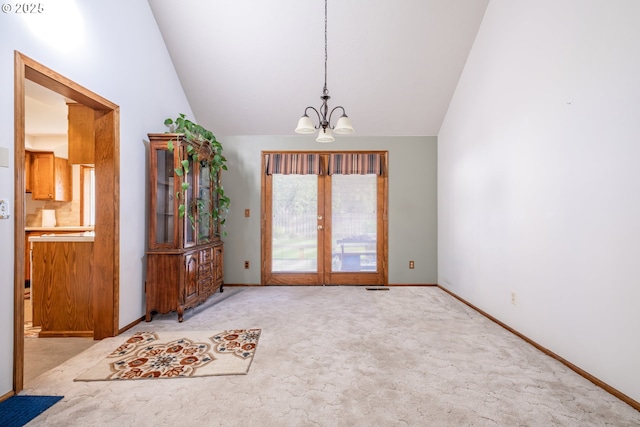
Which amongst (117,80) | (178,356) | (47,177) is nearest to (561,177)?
(178,356)

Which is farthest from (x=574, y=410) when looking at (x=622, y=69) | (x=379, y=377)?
(x=622, y=69)

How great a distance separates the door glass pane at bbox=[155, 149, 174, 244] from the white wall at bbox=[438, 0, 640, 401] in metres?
3.53

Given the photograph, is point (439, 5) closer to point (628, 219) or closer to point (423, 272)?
point (628, 219)

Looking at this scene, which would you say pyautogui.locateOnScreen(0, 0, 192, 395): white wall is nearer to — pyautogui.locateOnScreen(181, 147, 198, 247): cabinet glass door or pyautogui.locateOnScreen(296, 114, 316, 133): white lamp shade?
pyautogui.locateOnScreen(181, 147, 198, 247): cabinet glass door

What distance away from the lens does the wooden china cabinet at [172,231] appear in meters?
3.25

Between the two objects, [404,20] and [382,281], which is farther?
[382,281]

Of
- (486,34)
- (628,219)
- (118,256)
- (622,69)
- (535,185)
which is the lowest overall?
(118,256)

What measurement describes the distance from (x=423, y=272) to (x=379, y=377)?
3140mm

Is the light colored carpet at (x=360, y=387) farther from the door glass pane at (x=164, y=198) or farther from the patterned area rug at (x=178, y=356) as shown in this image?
the door glass pane at (x=164, y=198)

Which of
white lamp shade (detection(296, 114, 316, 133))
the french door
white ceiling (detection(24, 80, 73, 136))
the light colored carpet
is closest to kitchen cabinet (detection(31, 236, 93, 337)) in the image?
the light colored carpet

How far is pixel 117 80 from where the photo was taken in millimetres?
2922

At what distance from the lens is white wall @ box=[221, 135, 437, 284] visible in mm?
5004

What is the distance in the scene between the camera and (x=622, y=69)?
1.94 metres

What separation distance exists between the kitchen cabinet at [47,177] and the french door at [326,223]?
12.3 ft
